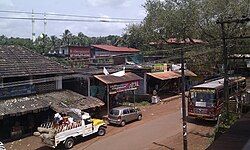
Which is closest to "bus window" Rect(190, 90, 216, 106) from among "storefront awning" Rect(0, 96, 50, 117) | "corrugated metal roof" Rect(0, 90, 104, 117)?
"corrugated metal roof" Rect(0, 90, 104, 117)

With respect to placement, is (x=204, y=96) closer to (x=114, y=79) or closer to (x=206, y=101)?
(x=206, y=101)

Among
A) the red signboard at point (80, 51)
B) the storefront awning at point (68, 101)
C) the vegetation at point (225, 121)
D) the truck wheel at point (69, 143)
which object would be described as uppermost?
the red signboard at point (80, 51)

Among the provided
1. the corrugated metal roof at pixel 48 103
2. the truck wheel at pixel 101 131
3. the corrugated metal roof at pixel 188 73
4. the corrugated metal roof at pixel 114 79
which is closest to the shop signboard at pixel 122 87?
the corrugated metal roof at pixel 114 79

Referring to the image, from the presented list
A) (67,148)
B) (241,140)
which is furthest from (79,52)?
(241,140)

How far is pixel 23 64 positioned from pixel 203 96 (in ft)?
45.4

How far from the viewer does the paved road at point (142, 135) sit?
2098 centimetres

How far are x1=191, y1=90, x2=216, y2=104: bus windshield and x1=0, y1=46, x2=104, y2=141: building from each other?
7448 millimetres

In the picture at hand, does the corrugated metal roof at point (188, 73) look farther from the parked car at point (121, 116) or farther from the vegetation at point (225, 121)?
the vegetation at point (225, 121)

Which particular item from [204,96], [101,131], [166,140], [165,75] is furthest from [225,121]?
[165,75]

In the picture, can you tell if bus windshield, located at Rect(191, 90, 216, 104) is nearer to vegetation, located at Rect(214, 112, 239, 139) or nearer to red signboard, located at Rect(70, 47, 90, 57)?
vegetation, located at Rect(214, 112, 239, 139)

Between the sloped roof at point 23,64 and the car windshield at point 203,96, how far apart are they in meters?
10.0

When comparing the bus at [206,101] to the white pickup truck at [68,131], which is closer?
the white pickup truck at [68,131]

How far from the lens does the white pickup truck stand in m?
20.3

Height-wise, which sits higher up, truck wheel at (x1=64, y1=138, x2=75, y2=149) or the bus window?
the bus window
